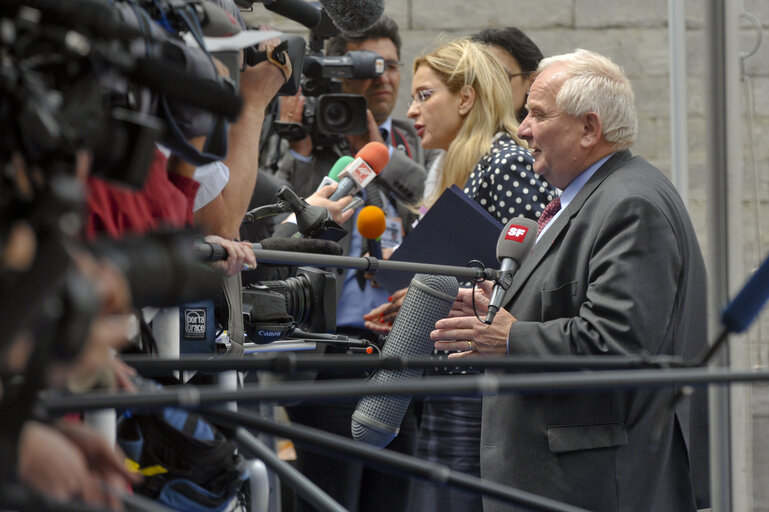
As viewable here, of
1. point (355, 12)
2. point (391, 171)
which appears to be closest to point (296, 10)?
point (355, 12)

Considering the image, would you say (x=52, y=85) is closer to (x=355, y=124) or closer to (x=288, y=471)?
(x=288, y=471)

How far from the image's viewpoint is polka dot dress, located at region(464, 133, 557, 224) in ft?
9.45

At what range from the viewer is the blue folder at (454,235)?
2.60 m

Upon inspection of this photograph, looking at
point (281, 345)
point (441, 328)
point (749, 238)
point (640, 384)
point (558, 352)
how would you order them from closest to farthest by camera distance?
1. point (640, 384)
2. point (558, 352)
3. point (441, 328)
4. point (281, 345)
5. point (749, 238)

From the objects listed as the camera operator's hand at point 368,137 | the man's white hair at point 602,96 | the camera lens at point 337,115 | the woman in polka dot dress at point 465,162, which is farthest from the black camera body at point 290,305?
the camera operator's hand at point 368,137

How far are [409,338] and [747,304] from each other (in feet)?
4.75

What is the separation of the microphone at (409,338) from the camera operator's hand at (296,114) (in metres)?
1.63

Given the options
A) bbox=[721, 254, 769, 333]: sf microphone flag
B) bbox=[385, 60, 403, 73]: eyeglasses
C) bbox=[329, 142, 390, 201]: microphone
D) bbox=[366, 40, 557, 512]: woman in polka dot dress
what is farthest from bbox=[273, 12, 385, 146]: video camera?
bbox=[721, 254, 769, 333]: sf microphone flag

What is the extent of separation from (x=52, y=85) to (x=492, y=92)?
7.91 ft

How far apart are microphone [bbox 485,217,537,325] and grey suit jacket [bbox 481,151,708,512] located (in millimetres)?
62

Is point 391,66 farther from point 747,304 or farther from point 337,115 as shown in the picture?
point 747,304

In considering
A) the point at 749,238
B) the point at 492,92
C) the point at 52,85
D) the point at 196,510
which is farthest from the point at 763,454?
the point at 52,85

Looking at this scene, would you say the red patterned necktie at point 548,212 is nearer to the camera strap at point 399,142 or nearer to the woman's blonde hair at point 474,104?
the woman's blonde hair at point 474,104

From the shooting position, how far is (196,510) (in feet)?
6.28
